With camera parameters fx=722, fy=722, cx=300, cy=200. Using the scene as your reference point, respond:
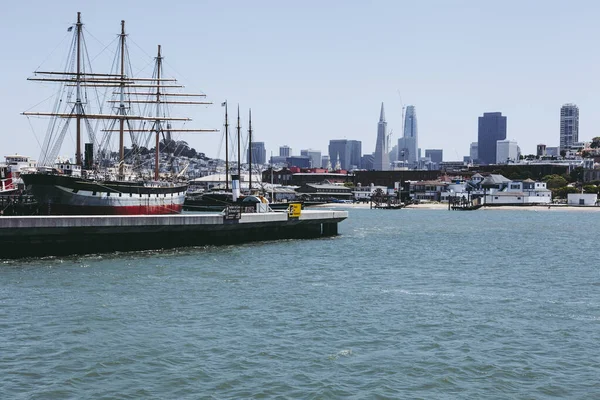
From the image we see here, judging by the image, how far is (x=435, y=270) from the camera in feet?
146

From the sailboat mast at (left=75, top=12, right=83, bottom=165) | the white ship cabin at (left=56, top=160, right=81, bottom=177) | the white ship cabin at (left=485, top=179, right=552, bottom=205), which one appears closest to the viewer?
the white ship cabin at (left=56, top=160, right=81, bottom=177)

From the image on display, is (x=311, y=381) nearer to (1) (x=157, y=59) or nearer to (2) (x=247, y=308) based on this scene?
(2) (x=247, y=308)

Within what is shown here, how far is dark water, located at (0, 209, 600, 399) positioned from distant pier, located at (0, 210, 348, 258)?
7.00 feet

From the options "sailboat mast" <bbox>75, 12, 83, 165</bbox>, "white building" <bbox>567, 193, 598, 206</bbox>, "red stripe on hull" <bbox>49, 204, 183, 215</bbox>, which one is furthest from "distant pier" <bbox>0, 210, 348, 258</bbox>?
"white building" <bbox>567, 193, 598, 206</bbox>

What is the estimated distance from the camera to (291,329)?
25.9 metres

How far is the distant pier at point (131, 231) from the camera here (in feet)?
141

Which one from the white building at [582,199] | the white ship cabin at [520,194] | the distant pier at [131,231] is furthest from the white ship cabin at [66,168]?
the white building at [582,199]

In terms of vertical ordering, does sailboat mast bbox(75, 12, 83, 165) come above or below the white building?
above

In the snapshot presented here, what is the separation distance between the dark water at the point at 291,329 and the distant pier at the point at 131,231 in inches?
84.0

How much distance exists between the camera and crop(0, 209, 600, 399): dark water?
1953 centimetres

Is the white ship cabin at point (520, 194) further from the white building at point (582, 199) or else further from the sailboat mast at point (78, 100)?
the sailboat mast at point (78, 100)

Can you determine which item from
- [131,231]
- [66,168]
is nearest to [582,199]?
[66,168]

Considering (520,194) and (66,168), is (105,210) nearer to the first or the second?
(66,168)

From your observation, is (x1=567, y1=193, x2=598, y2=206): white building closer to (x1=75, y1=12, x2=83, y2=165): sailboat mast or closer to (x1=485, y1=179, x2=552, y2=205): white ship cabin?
(x1=485, y1=179, x2=552, y2=205): white ship cabin
